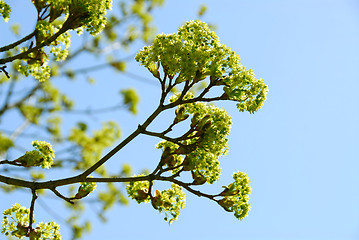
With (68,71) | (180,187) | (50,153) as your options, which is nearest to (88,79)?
(68,71)

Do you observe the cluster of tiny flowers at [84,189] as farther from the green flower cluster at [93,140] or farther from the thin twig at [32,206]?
the green flower cluster at [93,140]

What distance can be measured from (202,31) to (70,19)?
1407 mm

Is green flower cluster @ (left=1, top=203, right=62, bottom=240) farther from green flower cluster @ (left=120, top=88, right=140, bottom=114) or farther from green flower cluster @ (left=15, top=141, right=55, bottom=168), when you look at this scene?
green flower cluster @ (left=120, top=88, right=140, bottom=114)

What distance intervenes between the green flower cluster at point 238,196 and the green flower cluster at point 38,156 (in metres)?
1.92

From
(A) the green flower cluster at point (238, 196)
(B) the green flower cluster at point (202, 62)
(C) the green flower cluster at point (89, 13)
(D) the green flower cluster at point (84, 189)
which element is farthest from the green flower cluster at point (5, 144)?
(A) the green flower cluster at point (238, 196)

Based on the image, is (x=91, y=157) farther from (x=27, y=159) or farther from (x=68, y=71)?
(x=27, y=159)

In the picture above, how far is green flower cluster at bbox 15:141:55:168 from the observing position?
413cm

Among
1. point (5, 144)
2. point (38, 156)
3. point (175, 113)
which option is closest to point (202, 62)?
point (175, 113)

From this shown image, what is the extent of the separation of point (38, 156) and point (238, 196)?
7.03 ft

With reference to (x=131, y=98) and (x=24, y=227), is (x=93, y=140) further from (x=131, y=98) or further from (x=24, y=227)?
(x=24, y=227)

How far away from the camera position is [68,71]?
25.5 ft

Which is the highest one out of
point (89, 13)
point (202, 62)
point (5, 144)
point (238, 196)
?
point (5, 144)

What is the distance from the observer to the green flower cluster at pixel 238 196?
12.8 feet

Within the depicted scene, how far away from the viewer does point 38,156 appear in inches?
164
